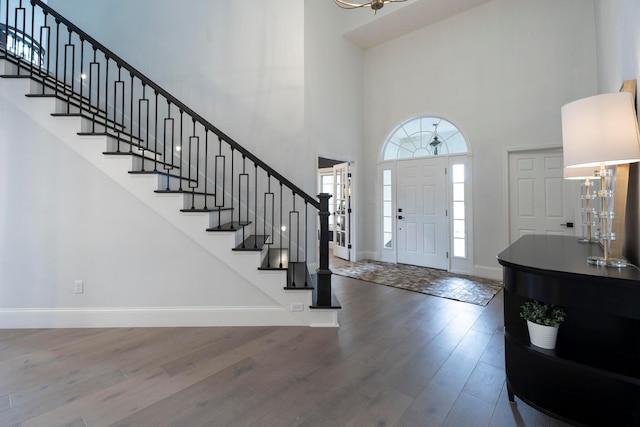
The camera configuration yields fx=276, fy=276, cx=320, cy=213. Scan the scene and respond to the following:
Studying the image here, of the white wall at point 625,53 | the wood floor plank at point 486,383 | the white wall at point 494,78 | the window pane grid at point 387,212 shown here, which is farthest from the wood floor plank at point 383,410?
the window pane grid at point 387,212

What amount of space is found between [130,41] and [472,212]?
600 centimetres

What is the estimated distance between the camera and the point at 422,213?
16.3 feet

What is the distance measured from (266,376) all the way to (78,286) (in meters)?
→ 2.07

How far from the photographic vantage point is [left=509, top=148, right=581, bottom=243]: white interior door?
380 centimetres

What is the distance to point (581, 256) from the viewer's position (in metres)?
1.64

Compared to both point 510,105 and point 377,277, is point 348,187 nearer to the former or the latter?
point 377,277

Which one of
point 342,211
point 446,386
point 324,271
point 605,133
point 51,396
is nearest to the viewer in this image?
point 605,133

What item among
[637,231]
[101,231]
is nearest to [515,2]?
[637,231]

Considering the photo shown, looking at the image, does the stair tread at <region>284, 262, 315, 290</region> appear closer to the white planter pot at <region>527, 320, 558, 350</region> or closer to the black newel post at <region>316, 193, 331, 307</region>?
the black newel post at <region>316, 193, 331, 307</region>

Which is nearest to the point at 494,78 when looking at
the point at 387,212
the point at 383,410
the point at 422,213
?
the point at 422,213

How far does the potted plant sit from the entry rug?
6.40 ft

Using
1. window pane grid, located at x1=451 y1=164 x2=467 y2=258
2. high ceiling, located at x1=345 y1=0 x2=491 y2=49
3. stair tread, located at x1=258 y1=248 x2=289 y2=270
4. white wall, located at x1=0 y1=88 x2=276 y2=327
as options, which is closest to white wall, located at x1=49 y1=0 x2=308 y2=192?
stair tread, located at x1=258 y1=248 x2=289 y2=270

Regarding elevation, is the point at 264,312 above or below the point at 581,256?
below

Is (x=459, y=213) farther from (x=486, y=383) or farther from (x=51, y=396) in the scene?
(x=51, y=396)
